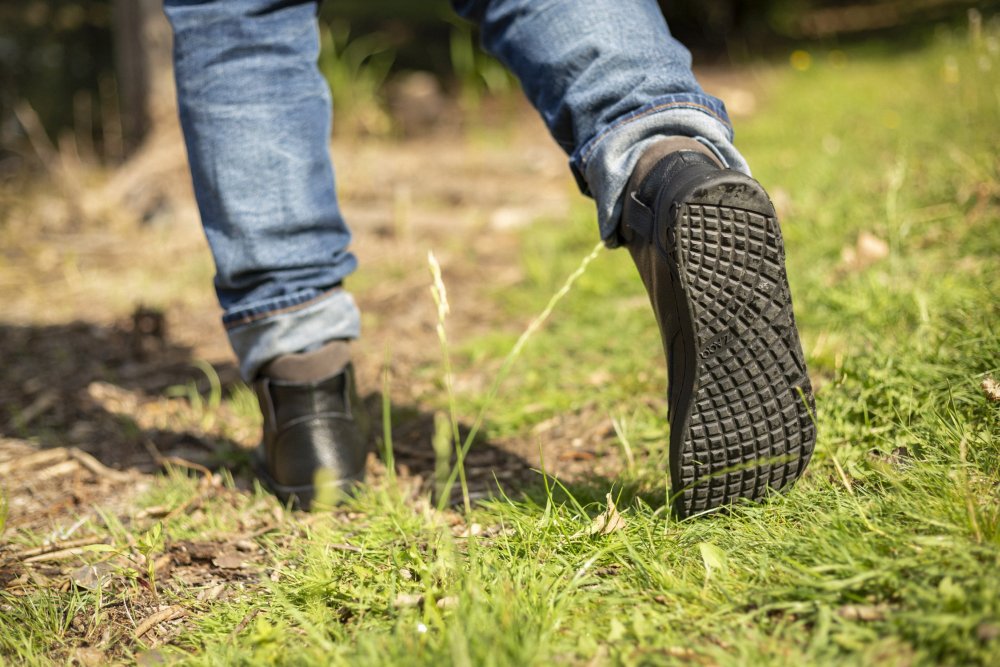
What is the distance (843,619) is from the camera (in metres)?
0.94

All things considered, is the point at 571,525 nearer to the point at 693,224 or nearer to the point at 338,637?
the point at 338,637

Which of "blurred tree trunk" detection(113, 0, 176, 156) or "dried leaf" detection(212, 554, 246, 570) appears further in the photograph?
"blurred tree trunk" detection(113, 0, 176, 156)

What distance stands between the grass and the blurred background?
254cm

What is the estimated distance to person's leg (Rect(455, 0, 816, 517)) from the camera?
111 cm

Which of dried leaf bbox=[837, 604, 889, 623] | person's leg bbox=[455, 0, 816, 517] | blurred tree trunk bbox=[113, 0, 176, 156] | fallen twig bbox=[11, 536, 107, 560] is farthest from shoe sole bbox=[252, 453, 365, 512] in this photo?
blurred tree trunk bbox=[113, 0, 176, 156]

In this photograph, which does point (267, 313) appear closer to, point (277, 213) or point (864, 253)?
point (277, 213)

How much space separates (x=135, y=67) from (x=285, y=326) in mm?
3550

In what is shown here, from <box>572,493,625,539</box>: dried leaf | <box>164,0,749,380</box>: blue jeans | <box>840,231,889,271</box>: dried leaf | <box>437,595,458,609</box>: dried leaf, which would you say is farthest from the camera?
<box>840,231,889,271</box>: dried leaf

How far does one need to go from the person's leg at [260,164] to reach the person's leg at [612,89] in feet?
1.43

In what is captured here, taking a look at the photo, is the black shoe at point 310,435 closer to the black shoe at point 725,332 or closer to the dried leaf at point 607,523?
the dried leaf at point 607,523

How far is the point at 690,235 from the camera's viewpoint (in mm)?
1094

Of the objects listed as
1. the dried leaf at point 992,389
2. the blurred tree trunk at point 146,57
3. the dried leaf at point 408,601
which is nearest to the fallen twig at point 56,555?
the dried leaf at point 408,601

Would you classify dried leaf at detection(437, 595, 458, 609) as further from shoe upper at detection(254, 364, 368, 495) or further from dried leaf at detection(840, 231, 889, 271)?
dried leaf at detection(840, 231, 889, 271)

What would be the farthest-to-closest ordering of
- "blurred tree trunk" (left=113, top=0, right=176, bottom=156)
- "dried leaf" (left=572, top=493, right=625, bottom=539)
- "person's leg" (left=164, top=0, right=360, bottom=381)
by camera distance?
"blurred tree trunk" (left=113, top=0, right=176, bottom=156)
"person's leg" (left=164, top=0, right=360, bottom=381)
"dried leaf" (left=572, top=493, right=625, bottom=539)
